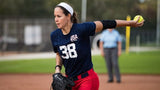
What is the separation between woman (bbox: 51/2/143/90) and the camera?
456cm

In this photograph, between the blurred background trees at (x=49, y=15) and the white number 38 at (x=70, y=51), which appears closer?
the white number 38 at (x=70, y=51)

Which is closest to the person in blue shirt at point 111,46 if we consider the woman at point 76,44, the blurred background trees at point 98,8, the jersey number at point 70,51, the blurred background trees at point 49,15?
the woman at point 76,44

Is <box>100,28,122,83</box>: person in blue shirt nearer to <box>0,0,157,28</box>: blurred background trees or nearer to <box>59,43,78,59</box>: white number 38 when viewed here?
<box>59,43,78,59</box>: white number 38

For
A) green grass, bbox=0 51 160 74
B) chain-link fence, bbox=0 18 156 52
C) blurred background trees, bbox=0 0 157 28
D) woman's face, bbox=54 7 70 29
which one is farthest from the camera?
blurred background trees, bbox=0 0 157 28

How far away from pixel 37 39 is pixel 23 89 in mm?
19599

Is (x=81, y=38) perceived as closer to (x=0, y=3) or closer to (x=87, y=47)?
(x=87, y=47)

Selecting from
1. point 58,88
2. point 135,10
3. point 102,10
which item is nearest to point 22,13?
point 102,10

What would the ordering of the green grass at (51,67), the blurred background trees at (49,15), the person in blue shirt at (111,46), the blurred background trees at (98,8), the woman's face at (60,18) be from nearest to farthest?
1. the woman's face at (60,18)
2. the person in blue shirt at (111,46)
3. the green grass at (51,67)
4. the blurred background trees at (49,15)
5. the blurred background trees at (98,8)

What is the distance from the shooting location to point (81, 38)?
4590 millimetres

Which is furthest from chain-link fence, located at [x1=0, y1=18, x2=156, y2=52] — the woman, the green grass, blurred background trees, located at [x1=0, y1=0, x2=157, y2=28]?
the woman

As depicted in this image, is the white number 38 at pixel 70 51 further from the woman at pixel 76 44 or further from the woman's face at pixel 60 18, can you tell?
the woman's face at pixel 60 18

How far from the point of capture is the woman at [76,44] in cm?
456

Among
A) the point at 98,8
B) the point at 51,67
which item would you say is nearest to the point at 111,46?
the point at 51,67

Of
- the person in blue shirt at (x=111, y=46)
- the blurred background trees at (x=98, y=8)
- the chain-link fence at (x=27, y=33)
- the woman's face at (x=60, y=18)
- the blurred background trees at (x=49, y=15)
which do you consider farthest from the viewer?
the blurred background trees at (x=98, y=8)
